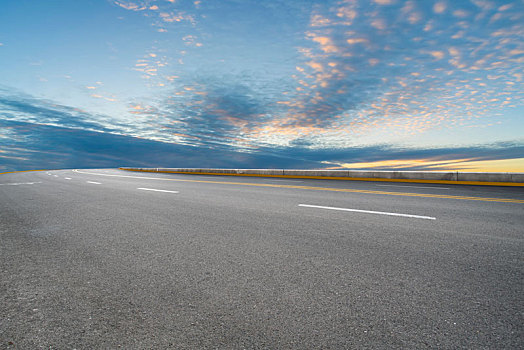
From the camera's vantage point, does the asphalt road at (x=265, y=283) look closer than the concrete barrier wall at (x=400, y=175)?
Yes

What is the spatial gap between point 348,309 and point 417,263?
147cm

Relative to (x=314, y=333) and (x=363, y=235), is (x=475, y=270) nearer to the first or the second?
(x=363, y=235)

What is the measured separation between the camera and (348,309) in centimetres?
239

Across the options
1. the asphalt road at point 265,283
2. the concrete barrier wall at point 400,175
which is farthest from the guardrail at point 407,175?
the asphalt road at point 265,283

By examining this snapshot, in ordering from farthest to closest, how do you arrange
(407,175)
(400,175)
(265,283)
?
1. (400,175)
2. (407,175)
3. (265,283)

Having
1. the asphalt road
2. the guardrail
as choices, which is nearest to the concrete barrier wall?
the guardrail

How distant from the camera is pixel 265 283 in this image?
2898 mm

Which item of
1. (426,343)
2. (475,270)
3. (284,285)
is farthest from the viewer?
(475,270)

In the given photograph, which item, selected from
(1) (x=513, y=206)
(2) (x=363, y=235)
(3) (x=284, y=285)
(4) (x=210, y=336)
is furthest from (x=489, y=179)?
(4) (x=210, y=336)

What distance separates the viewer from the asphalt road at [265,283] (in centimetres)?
209

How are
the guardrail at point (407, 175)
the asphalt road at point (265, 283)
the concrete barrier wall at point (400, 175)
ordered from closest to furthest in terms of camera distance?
the asphalt road at point (265, 283) → the guardrail at point (407, 175) → the concrete barrier wall at point (400, 175)

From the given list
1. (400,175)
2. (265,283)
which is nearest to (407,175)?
(400,175)

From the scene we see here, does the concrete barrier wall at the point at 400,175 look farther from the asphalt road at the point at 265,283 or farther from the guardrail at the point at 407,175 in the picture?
the asphalt road at the point at 265,283

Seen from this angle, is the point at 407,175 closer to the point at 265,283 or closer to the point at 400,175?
the point at 400,175
